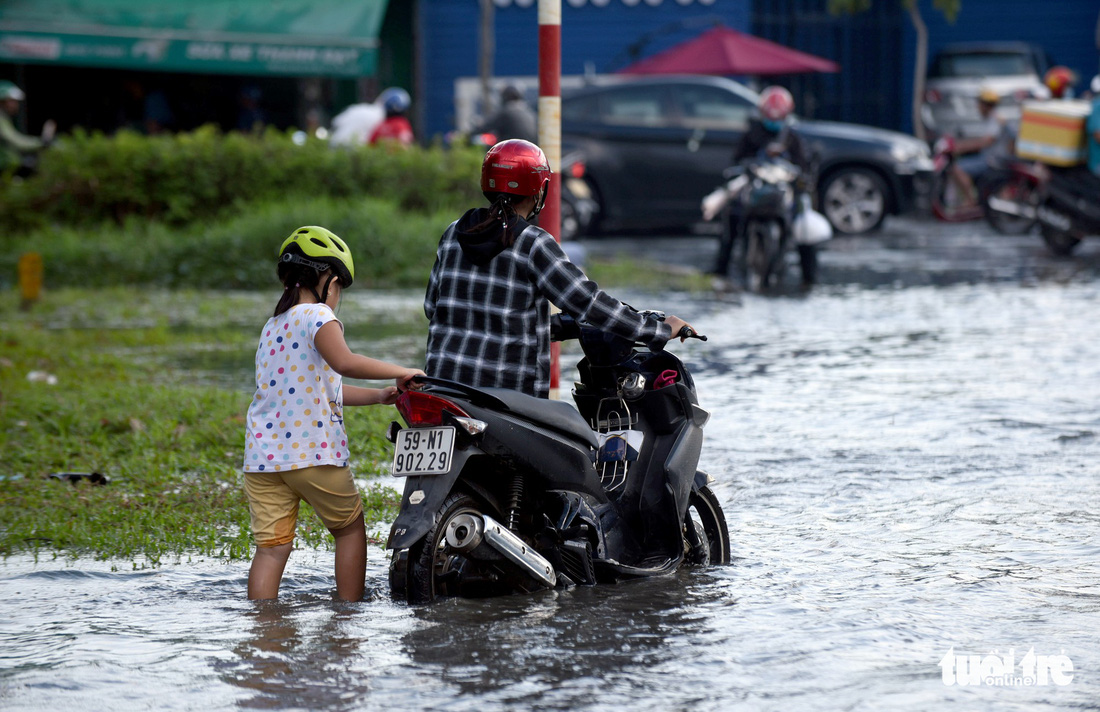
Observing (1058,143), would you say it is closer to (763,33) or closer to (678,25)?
(678,25)

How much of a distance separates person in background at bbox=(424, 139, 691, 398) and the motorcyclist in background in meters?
9.97

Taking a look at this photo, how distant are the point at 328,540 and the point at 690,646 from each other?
1.85m

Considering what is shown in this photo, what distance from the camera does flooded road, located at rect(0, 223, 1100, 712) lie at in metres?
3.91

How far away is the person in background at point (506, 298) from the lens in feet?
15.6

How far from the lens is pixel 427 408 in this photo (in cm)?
445

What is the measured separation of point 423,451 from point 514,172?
0.99m

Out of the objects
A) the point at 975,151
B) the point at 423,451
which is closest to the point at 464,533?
the point at 423,451

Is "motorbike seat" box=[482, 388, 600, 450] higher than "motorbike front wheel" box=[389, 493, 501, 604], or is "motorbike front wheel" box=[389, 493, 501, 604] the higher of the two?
"motorbike seat" box=[482, 388, 600, 450]

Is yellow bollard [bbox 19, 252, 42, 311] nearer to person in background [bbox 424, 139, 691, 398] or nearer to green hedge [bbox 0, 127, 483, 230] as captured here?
green hedge [bbox 0, 127, 483, 230]

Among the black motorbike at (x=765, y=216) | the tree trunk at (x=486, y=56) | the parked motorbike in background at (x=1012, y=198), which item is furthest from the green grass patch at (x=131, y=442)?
the tree trunk at (x=486, y=56)

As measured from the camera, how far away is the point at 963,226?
21547mm

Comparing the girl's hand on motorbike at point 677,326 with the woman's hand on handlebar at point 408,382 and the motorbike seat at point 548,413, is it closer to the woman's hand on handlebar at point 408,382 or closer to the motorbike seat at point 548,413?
the motorbike seat at point 548,413

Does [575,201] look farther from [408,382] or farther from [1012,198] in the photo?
[408,382]

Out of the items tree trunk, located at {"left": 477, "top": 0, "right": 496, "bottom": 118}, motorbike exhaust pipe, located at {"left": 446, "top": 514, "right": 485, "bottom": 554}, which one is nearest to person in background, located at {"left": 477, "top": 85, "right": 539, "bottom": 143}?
tree trunk, located at {"left": 477, "top": 0, "right": 496, "bottom": 118}
